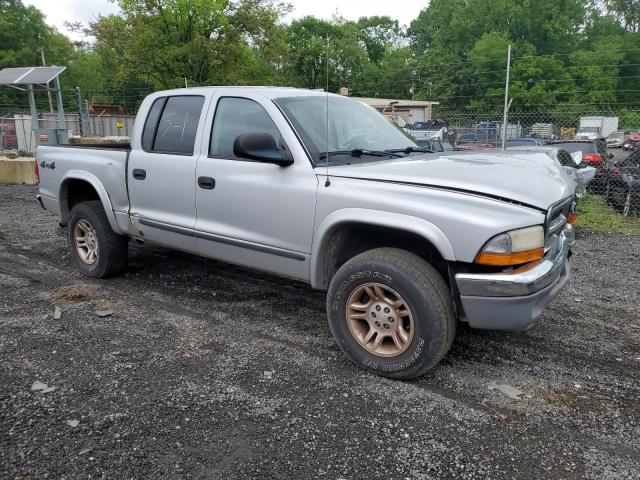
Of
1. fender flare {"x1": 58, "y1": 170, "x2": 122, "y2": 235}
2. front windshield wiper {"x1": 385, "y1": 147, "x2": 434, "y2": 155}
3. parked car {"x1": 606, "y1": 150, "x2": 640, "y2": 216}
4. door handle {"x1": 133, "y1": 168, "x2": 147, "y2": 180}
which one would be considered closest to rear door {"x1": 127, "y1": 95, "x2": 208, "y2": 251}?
door handle {"x1": 133, "y1": 168, "x2": 147, "y2": 180}

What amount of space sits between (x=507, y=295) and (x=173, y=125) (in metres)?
3.20

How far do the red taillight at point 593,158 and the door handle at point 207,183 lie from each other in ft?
35.7

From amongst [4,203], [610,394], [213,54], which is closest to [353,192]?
[610,394]

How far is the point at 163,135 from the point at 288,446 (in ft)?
10.2

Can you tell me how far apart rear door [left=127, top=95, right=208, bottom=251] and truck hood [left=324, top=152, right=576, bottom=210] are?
1.37 metres

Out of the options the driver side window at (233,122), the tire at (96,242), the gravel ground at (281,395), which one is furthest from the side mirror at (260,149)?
the tire at (96,242)

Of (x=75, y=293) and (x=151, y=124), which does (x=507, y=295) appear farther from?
(x=75, y=293)

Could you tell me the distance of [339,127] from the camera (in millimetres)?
4176

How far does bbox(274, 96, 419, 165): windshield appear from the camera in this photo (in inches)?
154

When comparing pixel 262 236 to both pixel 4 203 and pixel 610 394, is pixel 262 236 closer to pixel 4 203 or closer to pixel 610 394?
pixel 610 394

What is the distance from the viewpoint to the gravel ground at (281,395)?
2.62m

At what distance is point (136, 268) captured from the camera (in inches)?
235

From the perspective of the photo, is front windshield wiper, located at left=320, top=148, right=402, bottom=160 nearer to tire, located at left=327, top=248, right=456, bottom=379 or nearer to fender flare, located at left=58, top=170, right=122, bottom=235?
tire, located at left=327, top=248, right=456, bottom=379

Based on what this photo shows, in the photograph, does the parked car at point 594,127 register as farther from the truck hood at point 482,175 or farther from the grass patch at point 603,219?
the truck hood at point 482,175
